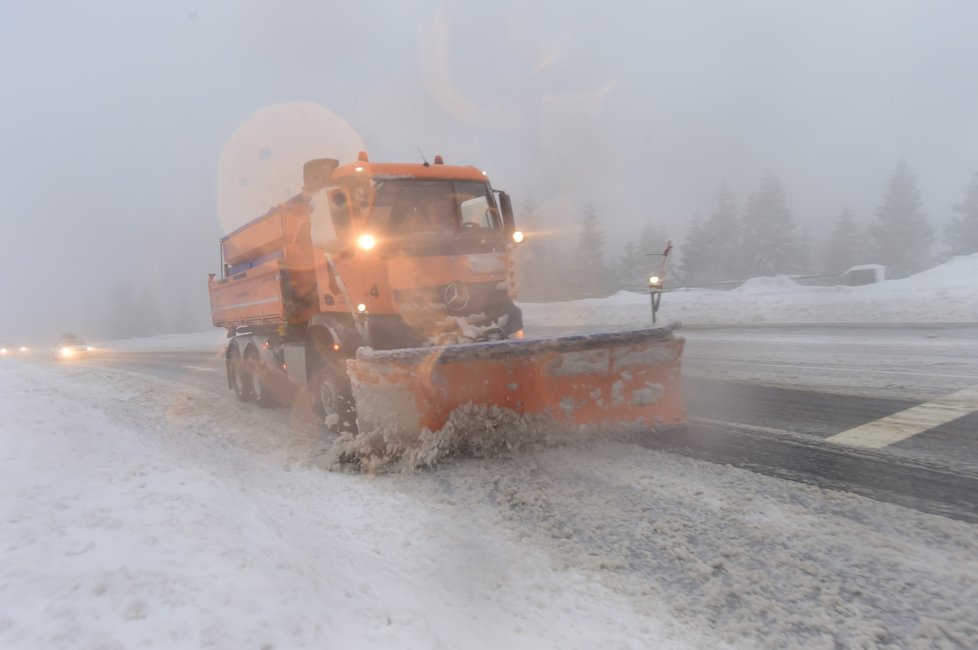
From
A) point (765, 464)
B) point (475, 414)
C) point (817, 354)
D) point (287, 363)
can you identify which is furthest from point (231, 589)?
point (817, 354)

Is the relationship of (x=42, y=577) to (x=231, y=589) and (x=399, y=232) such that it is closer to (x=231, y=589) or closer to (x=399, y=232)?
(x=231, y=589)

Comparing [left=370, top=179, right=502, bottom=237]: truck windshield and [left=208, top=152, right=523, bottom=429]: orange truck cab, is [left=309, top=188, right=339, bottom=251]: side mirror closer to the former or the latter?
[left=208, top=152, right=523, bottom=429]: orange truck cab

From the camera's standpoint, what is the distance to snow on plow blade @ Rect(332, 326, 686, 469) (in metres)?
4.65

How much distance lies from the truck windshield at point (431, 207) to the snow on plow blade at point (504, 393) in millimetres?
1844

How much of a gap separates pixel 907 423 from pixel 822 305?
42.0 ft

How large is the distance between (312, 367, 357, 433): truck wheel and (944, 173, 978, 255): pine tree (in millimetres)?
63488

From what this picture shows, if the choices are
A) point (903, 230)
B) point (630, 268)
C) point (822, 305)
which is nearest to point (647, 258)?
point (630, 268)

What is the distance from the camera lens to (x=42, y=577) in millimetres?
1945

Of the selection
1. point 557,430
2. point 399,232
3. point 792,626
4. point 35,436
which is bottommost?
point 792,626

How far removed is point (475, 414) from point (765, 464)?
2.35 metres

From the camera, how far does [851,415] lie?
5.39m

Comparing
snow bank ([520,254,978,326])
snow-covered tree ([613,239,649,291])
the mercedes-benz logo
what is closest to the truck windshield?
the mercedes-benz logo

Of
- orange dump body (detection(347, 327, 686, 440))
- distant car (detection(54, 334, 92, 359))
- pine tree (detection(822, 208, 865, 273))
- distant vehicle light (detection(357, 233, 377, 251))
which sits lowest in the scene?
orange dump body (detection(347, 327, 686, 440))

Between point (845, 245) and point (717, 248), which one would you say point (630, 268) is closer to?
point (717, 248)
